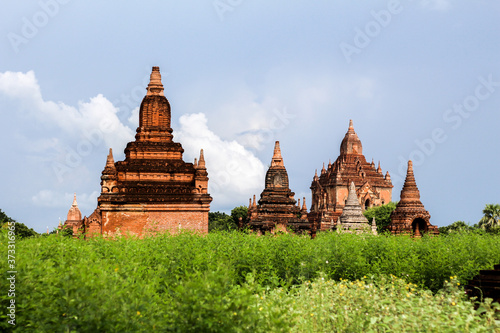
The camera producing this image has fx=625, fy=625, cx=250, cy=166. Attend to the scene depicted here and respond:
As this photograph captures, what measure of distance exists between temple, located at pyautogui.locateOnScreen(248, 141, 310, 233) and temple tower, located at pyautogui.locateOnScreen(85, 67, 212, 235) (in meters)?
4.91

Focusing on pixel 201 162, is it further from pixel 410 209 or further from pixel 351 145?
pixel 351 145

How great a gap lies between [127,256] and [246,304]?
5776 mm

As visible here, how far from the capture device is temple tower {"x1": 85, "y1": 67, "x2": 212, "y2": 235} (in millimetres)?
26891

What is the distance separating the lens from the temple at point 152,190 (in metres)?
26.9

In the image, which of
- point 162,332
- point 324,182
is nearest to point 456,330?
point 162,332

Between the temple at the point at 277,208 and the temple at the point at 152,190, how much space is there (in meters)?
4.80

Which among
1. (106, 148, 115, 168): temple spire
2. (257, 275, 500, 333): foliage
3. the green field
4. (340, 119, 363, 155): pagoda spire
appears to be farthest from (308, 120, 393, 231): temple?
(257, 275, 500, 333): foliage

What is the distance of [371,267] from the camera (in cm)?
1538

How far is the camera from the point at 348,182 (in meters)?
69.4

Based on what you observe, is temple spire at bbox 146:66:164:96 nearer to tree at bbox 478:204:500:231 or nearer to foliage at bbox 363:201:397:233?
tree at bbox 478:204:500:231

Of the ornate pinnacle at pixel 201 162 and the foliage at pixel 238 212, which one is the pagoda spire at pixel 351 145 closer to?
the foliage at pixel 238 212

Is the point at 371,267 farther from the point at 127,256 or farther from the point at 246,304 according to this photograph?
the point at 246,304

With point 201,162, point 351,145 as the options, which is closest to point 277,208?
point 201,162

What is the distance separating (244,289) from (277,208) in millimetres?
24256
